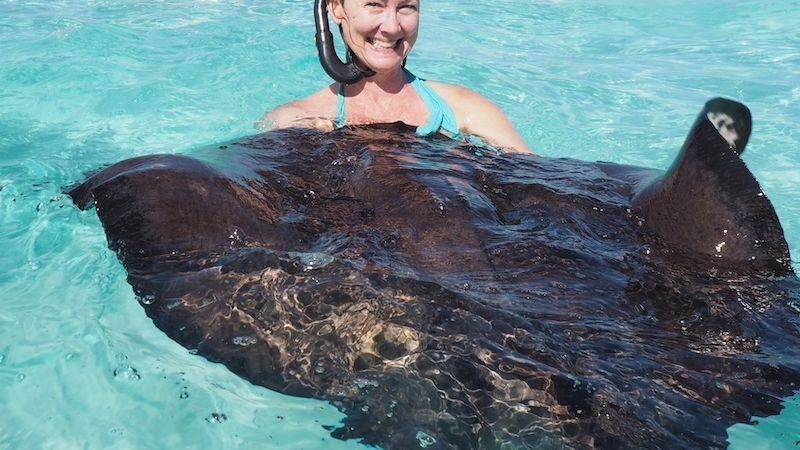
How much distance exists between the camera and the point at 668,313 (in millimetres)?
2727

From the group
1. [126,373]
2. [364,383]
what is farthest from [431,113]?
[364,383]

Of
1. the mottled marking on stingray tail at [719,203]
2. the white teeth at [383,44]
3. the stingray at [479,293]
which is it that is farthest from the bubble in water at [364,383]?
the white teeth at [383,44]

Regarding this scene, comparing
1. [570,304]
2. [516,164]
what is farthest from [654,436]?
[516,164]

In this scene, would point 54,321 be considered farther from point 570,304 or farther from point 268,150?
point 570,304

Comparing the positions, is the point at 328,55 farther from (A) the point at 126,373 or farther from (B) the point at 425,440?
(B) the point at 425,440

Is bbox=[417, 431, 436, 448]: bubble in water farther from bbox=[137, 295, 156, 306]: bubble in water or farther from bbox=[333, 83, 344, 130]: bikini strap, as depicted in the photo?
bbox=[333, 83, 344, 130]: bikini strap

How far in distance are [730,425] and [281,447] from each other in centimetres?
153

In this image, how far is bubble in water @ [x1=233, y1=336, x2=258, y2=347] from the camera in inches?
99.0

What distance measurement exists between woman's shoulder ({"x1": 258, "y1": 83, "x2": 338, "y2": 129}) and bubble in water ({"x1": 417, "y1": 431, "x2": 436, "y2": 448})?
10.3 feet

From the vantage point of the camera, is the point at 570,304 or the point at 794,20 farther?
the point at 794,20

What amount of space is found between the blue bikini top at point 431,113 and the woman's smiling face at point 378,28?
0.33 meters

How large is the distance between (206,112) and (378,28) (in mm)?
3696

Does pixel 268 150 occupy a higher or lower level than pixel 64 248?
higher

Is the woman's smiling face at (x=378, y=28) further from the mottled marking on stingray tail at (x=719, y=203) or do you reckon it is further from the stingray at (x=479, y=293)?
the mottled marking on stingray tail at (x=719, y=203)
